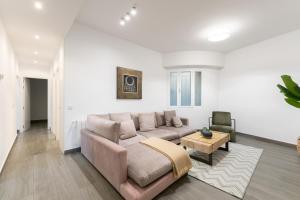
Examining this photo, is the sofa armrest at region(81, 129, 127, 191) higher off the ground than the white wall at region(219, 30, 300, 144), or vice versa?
the white wall at region(219, 30, 300, 144)

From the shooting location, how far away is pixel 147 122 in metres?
3.75

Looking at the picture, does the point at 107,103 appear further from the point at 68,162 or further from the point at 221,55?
the point at 221,55

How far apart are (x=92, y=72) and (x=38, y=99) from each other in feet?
21.8

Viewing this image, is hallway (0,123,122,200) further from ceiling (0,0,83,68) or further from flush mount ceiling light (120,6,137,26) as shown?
flush mount ceiling light (120,6,137,26)

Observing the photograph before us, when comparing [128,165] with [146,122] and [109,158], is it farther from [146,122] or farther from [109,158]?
[146,122]

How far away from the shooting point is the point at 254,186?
2.05 metres

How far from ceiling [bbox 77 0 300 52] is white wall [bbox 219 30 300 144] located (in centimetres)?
42

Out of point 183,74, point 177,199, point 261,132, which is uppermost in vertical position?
point 183,74

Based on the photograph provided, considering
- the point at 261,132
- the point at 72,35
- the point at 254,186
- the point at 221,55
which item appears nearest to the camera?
the point at 254,186

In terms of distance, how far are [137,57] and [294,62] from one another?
433 cm

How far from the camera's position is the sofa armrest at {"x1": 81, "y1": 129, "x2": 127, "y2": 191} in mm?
1766

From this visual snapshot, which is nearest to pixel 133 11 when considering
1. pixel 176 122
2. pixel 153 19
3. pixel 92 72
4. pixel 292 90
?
pixel 153 19

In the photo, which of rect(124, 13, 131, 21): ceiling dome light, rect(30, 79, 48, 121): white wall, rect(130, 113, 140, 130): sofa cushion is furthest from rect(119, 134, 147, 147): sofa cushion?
rect(30, 79, 48, 121): white wall

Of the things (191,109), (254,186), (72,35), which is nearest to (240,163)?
(254,186)
